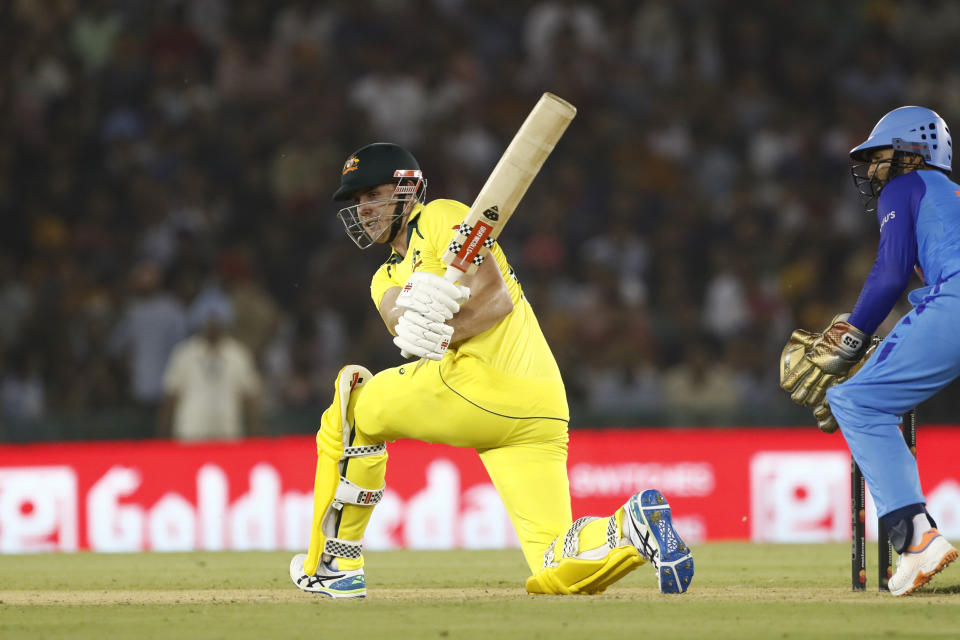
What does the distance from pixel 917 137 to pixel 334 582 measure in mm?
2994

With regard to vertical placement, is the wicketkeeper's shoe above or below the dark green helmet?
below

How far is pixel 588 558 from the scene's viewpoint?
5441 millimetres

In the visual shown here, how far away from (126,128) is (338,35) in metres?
2.35

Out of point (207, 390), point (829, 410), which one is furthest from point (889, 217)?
point (207, 390)

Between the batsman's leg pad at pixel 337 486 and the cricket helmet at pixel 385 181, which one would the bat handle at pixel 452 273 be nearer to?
the cricket helmet at pixel 385 181

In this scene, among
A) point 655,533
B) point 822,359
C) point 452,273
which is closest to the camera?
point 655,533

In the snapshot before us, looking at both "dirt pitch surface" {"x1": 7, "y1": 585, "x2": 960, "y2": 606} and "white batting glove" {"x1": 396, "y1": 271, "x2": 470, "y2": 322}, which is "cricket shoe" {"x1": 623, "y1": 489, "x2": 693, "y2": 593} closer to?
"dirt pitch surface" {"x1": 7, "y1": 585, "x2": 960, "y2": 606}

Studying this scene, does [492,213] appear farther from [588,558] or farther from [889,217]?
[889,217]

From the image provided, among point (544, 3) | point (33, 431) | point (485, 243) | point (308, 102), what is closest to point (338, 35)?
point (308, 102)

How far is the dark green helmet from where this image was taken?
5.95m

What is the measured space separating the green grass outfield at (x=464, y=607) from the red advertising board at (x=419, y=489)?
258cm

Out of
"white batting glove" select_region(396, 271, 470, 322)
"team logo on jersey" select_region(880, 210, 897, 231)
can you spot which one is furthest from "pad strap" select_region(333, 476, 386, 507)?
"team logo on jersey" select_region(880, 210, 897, 231)

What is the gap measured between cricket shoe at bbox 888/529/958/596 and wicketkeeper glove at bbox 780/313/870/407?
2.53 ft

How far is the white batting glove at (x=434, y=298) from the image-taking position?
539 cm
